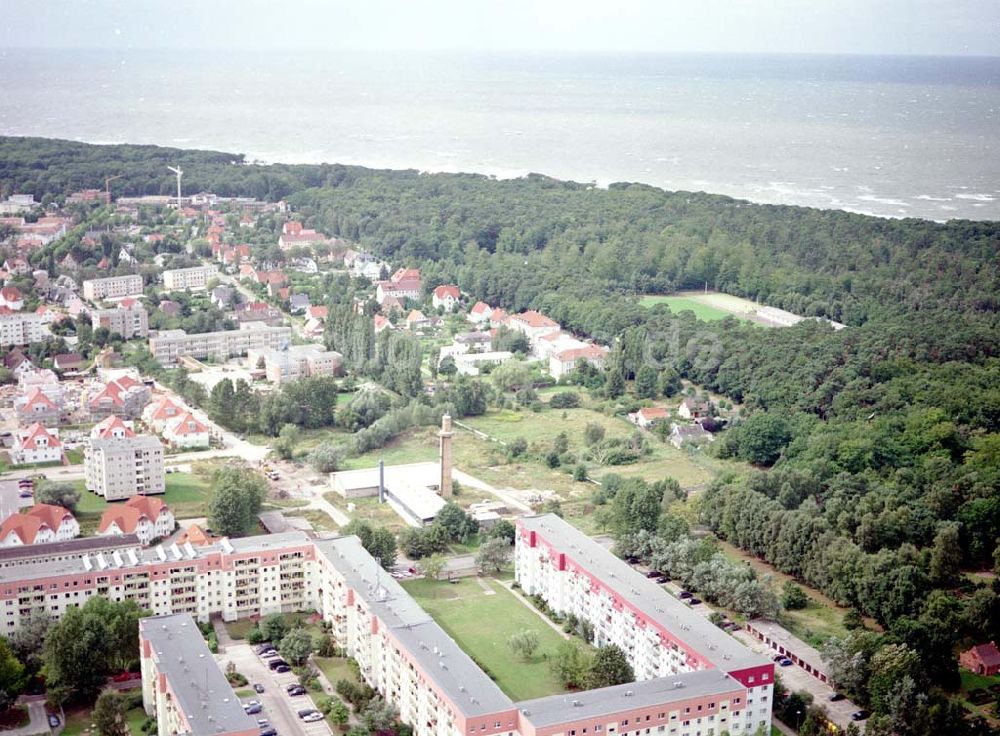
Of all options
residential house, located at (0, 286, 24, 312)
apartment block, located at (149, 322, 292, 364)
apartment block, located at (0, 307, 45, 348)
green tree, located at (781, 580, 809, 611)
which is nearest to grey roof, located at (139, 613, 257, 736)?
green tree, located at (781, 580, 809, 611)

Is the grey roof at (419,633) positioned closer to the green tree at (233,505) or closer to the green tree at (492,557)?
the green tree at (492,557)

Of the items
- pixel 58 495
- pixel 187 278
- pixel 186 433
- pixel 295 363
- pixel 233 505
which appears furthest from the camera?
pixel 187 278

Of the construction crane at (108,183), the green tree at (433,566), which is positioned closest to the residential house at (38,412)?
the green tree at (433,566)

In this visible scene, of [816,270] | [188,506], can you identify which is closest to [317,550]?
[188,506]

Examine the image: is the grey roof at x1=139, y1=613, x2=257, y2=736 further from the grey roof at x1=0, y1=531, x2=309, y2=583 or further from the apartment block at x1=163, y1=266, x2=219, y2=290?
the apartment block at x1=163, y1=266, x2=219, y2=290

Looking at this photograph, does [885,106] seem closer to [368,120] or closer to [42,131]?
[368,120]

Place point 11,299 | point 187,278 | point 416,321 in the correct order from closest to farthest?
point 11,299 → point 416,321 → point 187,278

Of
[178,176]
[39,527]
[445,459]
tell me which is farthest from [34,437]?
[178,176]

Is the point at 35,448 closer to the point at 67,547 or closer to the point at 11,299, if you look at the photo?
the point at 67,547
